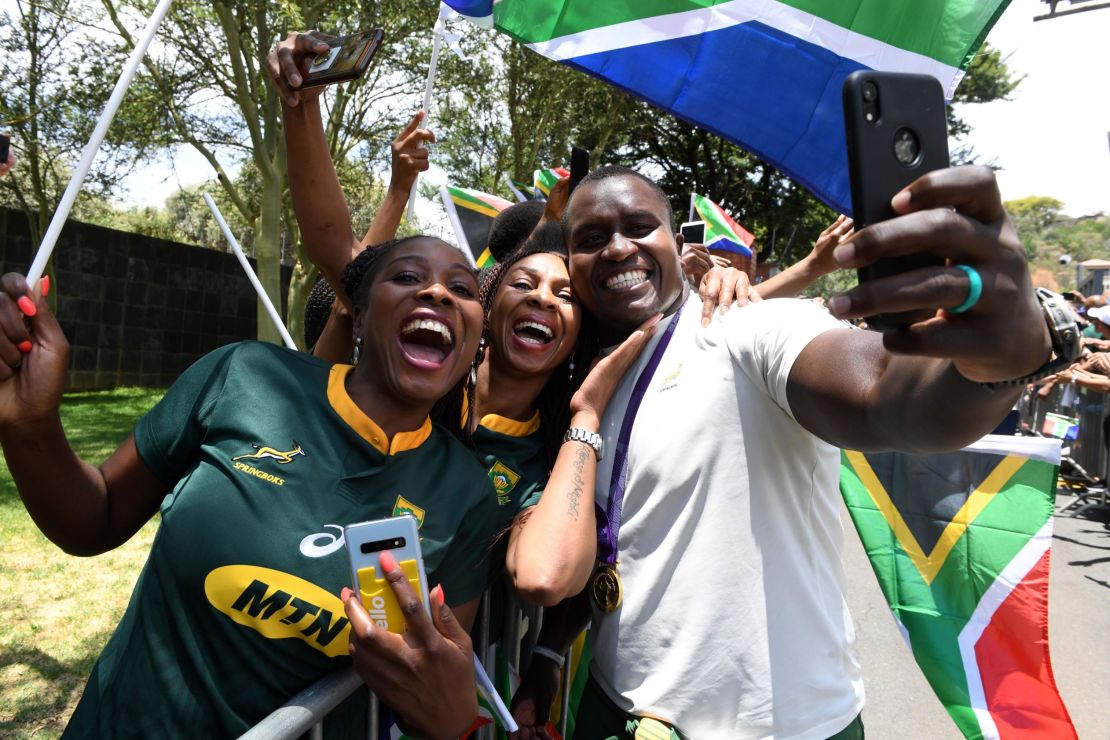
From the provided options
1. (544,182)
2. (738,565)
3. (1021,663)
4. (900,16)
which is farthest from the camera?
(544,182)

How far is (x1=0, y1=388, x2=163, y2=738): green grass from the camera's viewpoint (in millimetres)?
3617

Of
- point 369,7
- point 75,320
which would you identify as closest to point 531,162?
point 369,7

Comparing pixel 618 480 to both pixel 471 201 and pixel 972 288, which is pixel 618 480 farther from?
pixel 471 201

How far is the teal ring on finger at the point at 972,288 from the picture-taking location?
2.99 ft

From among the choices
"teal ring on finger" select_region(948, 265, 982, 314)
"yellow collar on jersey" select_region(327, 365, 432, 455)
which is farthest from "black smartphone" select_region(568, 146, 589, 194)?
"teal ring on finger" select_region(948, 265, 982, 314)

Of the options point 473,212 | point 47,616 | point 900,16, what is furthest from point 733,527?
point 47,616

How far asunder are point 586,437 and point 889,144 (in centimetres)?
110

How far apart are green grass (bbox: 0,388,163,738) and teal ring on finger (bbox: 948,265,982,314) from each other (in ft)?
12.9

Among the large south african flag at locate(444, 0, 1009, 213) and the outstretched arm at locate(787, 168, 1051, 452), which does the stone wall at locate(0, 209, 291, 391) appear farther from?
the outstretched arm at locate(787, 168, 1051, 452)

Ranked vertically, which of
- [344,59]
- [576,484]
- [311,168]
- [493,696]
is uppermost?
[344,59]

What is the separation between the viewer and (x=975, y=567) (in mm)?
2672

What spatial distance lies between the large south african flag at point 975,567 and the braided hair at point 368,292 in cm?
152

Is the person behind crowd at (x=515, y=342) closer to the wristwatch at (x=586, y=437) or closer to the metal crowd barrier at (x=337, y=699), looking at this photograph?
the wristwatch at (x=586, y=437)

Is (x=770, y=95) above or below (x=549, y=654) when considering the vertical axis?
above
